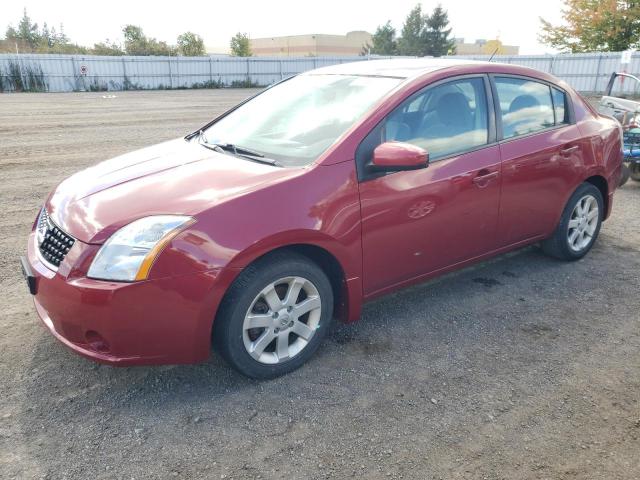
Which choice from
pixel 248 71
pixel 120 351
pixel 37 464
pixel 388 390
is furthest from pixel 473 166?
pixel 248 71

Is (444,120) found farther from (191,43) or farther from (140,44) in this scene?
(191,43)

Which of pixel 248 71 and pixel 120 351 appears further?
pixel 248 71

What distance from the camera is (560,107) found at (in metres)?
4.52

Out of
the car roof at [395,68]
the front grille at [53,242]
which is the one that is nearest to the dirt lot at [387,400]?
the front grille at [53,242]

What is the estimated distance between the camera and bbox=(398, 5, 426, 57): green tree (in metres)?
66.6

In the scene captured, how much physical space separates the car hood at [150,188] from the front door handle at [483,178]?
1.36 metres

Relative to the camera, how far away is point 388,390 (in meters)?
3.02

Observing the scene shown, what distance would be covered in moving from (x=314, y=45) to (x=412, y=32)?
2570 cm

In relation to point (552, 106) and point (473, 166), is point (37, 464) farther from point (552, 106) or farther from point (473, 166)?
point (552, 106)

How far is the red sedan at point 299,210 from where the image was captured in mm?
2674

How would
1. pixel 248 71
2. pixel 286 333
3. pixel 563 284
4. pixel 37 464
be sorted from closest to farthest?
pixel 37 464 → pixel 286 333 → pixel 563 284 → pixel 248 71

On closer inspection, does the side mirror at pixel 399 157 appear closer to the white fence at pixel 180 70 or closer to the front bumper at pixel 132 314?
the front bumper at pixel 132 314

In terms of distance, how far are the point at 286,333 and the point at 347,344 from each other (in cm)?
58

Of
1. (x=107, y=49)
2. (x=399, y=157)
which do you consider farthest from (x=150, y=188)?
(x=107, y=49)
